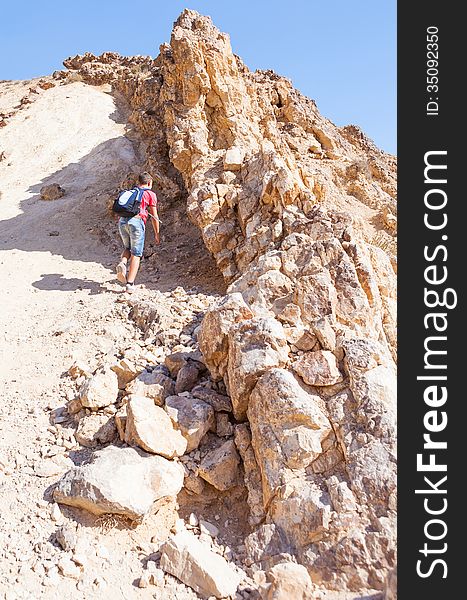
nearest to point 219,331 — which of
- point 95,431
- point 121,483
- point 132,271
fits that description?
point 95,431

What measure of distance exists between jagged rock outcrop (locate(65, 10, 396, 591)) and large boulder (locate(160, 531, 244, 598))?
44 cm

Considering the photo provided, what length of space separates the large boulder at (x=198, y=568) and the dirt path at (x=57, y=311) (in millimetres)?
92

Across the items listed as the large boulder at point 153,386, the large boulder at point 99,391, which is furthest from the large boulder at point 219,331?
the large boulder at point 99,391

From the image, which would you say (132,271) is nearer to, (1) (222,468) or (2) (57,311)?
(2) (57,311)

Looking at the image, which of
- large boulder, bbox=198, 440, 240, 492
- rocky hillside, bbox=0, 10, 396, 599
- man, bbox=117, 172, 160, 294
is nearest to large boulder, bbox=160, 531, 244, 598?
rocky hillside, bbox=0, 10, 396, 599

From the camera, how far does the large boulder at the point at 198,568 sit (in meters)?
2.93

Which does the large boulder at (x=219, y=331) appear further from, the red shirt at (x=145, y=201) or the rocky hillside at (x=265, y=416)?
the red shirt at (x=145, y=201)

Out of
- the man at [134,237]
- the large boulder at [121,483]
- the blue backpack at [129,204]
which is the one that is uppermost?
the blue backpack at [129,204]

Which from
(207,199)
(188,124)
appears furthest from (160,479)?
(188,124)

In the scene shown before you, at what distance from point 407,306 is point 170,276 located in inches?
202

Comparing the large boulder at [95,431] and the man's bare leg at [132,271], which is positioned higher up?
the man's bare leg at [132,271]

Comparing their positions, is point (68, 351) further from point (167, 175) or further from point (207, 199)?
point (167, 175)

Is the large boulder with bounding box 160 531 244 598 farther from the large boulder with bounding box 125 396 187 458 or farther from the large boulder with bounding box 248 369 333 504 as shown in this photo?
the large boulder with bounding box 125 396 187 458

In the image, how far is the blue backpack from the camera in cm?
721
